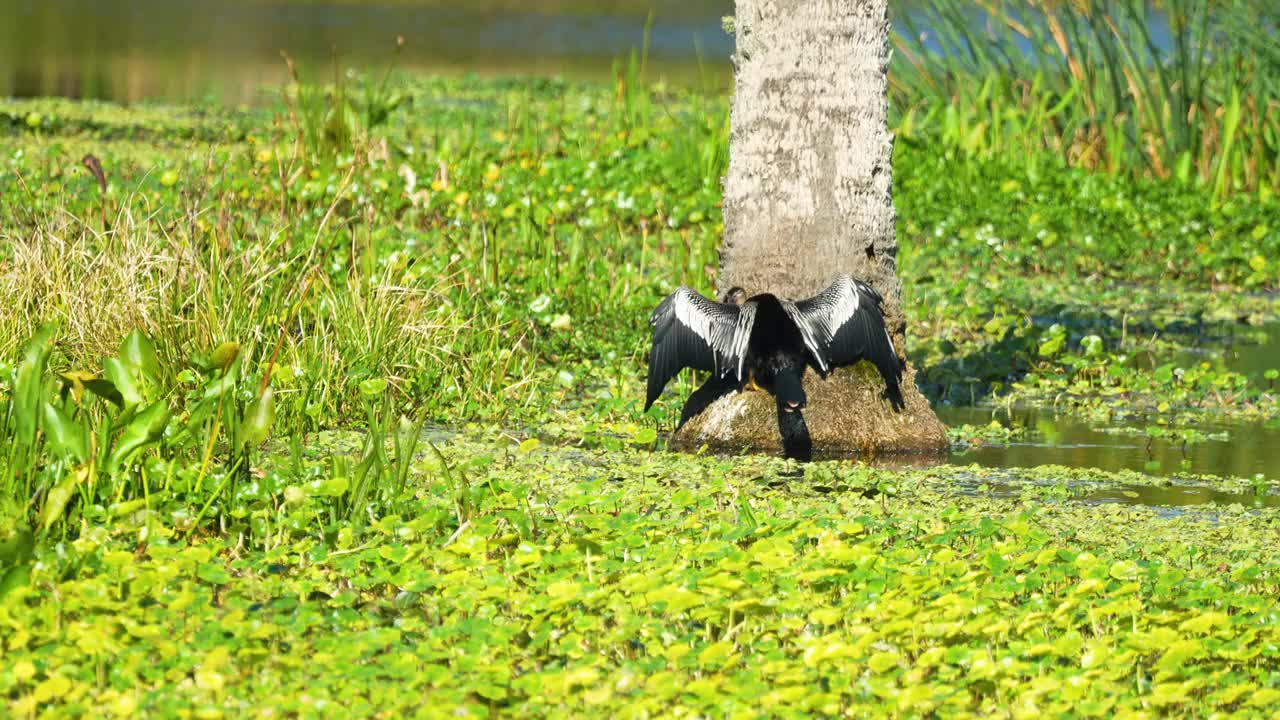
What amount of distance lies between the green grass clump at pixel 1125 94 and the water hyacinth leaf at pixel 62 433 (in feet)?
28.9

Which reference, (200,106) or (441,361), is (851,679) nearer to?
(441,361)

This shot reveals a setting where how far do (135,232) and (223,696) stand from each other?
11.3 ft

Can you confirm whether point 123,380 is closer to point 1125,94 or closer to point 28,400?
point 28,400

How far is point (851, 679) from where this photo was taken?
13.0 feet

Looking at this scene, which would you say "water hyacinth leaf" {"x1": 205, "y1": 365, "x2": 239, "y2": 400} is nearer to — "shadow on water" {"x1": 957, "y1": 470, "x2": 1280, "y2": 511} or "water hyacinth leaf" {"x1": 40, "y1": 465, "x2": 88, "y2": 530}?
"water hyacinth leaf" {"x1": 40, "y1": 465, "x2": 88, "y2": 530}

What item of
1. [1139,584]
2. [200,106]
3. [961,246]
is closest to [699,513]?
[1139,584]

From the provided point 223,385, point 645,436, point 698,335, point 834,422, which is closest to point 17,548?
point 223,385

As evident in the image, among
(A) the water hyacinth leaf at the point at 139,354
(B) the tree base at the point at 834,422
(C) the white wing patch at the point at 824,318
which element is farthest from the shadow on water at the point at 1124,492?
(A) the water hyacinth leaf at the point at 139,354

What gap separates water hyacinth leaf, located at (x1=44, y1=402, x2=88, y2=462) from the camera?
15.4ft

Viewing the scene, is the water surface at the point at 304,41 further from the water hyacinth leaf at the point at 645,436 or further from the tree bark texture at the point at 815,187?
the water hyacinth leaf at the point at 645,436

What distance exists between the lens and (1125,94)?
12805 millimetres

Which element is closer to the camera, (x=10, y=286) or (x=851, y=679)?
(x=851, y=679)

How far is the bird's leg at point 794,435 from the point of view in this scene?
6492 mm

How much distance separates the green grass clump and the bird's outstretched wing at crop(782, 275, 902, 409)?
21.1 ft
